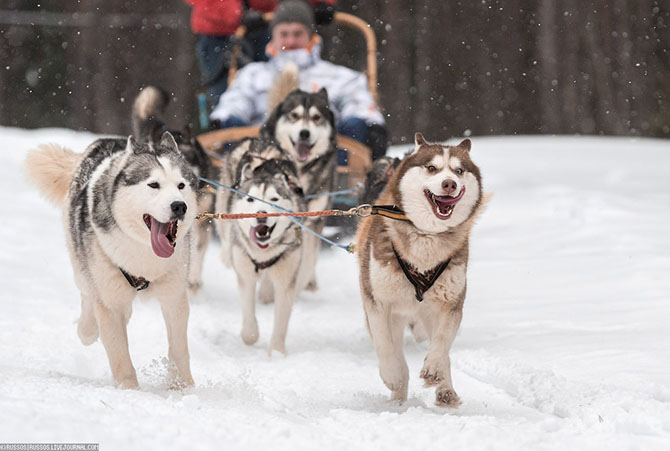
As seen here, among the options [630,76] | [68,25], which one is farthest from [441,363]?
[68,25]

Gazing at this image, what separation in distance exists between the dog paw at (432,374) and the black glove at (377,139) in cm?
333

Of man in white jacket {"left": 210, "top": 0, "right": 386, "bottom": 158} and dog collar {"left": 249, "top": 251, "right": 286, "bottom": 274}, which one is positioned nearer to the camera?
dog collar {"left": 249, "top": 251, "right": 286, "bottom": 274}

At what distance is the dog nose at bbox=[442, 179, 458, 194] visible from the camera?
8.78 feet

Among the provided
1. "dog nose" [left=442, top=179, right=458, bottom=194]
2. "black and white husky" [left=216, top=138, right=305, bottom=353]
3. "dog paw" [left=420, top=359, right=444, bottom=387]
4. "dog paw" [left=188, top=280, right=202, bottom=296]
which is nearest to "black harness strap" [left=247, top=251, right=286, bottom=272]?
"black and white husky" [left=216, top=138, right=305, bottom=353]

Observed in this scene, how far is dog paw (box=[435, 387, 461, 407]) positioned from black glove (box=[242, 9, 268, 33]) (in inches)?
190

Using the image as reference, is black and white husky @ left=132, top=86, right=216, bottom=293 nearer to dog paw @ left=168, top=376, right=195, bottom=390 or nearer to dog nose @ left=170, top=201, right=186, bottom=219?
dog paw @ left=168, top=376, right=195, bottom=390

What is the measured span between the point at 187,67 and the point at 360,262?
1302 cm

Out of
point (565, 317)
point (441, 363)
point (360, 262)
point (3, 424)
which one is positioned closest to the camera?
point (3, 424)

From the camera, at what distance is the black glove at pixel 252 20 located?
6949 millimetres

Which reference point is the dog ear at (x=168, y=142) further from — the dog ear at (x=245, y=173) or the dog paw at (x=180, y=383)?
the dog ear at (x=245, y=173)

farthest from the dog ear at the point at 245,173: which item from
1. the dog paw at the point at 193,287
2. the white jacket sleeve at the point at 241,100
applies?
the white jacket sleeve at the point at 241,100

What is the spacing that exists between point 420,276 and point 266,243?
3.92 ft

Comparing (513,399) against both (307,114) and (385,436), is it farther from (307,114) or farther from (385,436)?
(307,114)

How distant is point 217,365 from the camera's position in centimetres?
340
